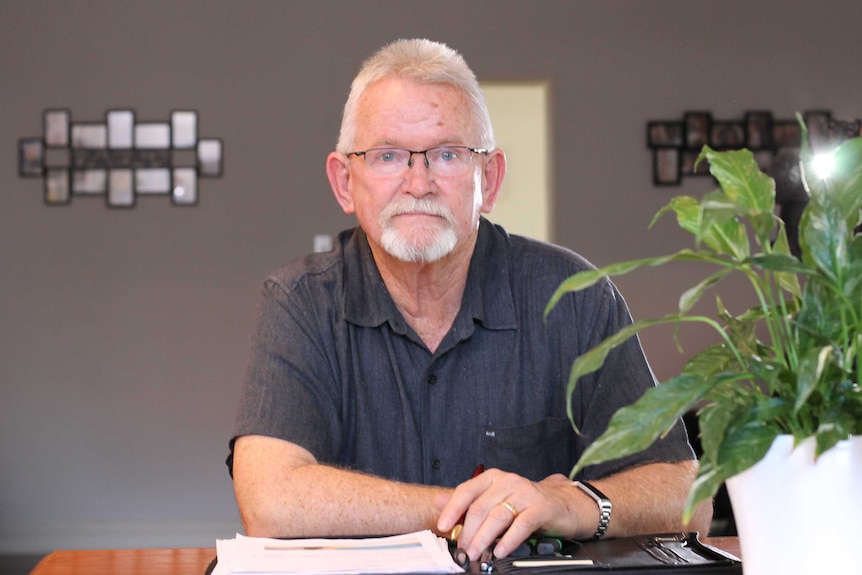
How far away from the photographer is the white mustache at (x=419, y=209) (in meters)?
1.84

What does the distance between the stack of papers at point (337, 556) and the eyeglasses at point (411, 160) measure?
754 millimetres

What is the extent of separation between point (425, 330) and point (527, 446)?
29 cm

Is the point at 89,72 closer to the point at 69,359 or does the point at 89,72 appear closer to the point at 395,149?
the point at 69,359

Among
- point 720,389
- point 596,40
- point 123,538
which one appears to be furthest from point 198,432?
point 720,389

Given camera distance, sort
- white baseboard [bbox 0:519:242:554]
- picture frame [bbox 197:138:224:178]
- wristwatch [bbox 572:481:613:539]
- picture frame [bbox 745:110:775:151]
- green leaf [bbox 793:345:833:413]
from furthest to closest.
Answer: picture frame [bbox 745:110:775:151] < picture frame [bbox 197:138:224:178] < white baseboard [bbox 0:519:242:554] < wristwatch [bbox 572:481:613:539] < green leaf [bbox 793:345:833:413]

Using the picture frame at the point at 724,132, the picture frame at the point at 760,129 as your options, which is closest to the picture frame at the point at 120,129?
the picture frame at the point at 724,132

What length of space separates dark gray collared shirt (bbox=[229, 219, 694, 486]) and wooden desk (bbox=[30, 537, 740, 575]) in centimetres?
40

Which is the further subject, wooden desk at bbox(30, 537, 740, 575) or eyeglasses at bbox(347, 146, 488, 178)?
eyeglasses at bbox(347, 146, 488, 178)

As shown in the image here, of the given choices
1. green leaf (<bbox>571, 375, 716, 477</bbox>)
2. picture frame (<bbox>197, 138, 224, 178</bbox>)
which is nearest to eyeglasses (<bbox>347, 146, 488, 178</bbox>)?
green leaf (<bbox>571, 375, 716, 477</bbox>)

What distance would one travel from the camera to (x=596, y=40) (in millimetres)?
5430

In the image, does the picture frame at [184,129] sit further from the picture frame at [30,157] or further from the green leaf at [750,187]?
the green leaf at [750,187]

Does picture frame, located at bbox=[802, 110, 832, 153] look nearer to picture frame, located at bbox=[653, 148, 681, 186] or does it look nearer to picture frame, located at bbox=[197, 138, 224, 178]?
picture frame, located at bbox=[653, 148, 681, 186]

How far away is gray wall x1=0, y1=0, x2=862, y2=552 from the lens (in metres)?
5.32

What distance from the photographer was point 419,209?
184cm
